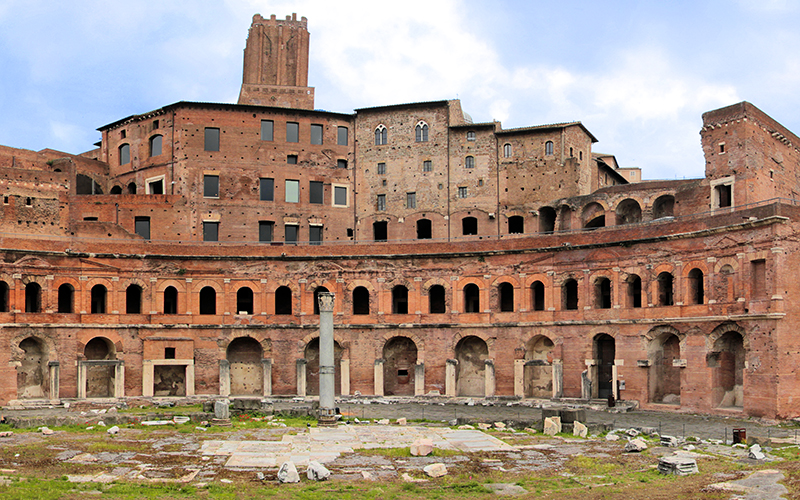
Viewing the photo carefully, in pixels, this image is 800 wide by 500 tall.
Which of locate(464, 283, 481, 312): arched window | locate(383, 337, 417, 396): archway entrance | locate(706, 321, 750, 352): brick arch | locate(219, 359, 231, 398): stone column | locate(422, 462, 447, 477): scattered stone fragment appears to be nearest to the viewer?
locate(422, 462, 447, 477): scattered stone fragment

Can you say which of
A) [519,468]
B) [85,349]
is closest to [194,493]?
[519,468]

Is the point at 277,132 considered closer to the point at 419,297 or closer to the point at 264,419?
the point at 419,297

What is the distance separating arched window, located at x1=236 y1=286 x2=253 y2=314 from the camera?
44.7 meters

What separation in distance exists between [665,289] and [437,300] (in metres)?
13.1

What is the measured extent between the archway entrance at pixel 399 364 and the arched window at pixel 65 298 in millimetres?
17358

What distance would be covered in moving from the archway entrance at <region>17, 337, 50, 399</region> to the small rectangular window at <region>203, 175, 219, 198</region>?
13445mm

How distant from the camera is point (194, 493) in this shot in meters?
17.0

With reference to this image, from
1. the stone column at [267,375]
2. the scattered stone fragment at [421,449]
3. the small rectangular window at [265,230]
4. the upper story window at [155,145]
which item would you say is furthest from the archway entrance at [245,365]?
the scattered stone fragment at [421,449]

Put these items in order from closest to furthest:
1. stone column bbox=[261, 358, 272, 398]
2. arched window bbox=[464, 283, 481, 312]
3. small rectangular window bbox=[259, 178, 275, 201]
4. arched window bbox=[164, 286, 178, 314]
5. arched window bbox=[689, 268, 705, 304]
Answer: arched window bbox=[689, 268, 705, 304] < stone column bbox=[261, 358, 272, 398] < arched window bbox=[464, 283, 481, 312] < arched window bbox=[164, 286, 178, 314] < small rectangular window bbox=[259, 178, 275, 201]

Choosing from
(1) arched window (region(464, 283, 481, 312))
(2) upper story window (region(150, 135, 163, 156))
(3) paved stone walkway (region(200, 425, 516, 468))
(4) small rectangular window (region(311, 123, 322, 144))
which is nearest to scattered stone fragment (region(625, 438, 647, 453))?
(3) paved stone walkway (region(200, 425, 516, 468))

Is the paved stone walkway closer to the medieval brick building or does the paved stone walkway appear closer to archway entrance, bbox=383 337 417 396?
the medieval brick building

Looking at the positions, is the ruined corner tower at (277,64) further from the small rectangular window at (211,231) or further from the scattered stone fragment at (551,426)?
the scattered stone fragment at (551,426)

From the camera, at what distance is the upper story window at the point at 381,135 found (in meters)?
50.8

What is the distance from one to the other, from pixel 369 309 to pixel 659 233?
633 inches
